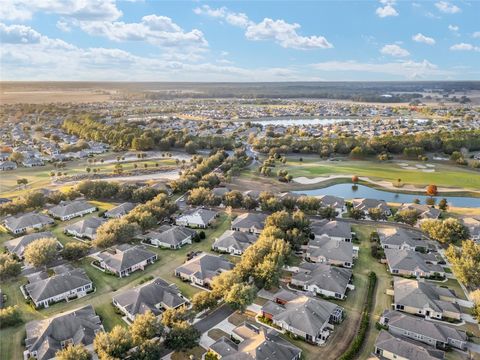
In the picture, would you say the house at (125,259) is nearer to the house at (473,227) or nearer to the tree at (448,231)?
the tree at (448,231)

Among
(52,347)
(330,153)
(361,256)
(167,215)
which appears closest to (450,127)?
(330,153)

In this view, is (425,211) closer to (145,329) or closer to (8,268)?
(145,329)

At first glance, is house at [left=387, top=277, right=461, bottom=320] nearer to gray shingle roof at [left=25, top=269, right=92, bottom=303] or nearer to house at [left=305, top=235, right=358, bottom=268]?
house at [left=305, top=235, right=358, bottom=268]

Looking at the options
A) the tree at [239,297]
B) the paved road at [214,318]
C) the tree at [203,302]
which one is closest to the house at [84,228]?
the tree at [203,302]

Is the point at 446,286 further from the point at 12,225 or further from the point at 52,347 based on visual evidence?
the point at 12,225

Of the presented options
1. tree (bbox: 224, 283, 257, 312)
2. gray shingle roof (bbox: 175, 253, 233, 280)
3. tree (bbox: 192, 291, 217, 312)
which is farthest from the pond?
tree (bbox: 192, 291, 217, 312)

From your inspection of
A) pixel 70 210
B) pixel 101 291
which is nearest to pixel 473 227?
pixel 101 291
